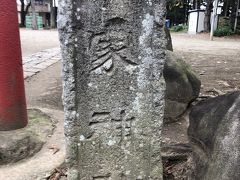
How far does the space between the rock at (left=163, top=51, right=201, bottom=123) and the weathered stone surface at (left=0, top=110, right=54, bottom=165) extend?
64.5 inches

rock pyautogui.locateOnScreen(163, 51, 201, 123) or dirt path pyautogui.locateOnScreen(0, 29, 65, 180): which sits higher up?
rock pyautogui.locateOnScreen(163, 51, 201, 123)

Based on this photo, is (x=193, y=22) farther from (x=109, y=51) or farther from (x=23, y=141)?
(x=109, y=51)

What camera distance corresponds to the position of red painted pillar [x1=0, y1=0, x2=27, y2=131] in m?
3.65

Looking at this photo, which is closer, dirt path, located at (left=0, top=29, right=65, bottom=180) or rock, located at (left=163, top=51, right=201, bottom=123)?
dirt path, located at (left=0, top=29, right=65, bottom=180)

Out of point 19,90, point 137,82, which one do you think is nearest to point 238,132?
point 137,82

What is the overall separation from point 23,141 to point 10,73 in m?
0.78

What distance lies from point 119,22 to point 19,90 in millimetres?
1879

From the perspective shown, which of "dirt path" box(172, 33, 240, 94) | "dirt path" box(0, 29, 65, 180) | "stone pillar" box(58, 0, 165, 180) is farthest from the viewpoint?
"dirt path" box(172, 33, 240, 94)

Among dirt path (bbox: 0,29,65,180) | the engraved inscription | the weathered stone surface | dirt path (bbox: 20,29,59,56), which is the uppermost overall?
the engraved inscription

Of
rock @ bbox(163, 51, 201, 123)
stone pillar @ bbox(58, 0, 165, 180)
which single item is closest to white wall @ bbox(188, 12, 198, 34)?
rock @ bbox(163, 51, 201, 123)

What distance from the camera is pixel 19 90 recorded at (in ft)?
12.9

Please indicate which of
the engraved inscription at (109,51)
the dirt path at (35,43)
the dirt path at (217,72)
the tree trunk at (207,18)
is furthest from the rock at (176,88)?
the tree trunk at (207,18)

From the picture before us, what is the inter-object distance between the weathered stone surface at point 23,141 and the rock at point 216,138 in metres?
1.81

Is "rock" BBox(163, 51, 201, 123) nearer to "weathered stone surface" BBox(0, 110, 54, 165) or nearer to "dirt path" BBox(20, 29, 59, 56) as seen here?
"weathered stone surface" BBox(0, 110, 54, 165)
